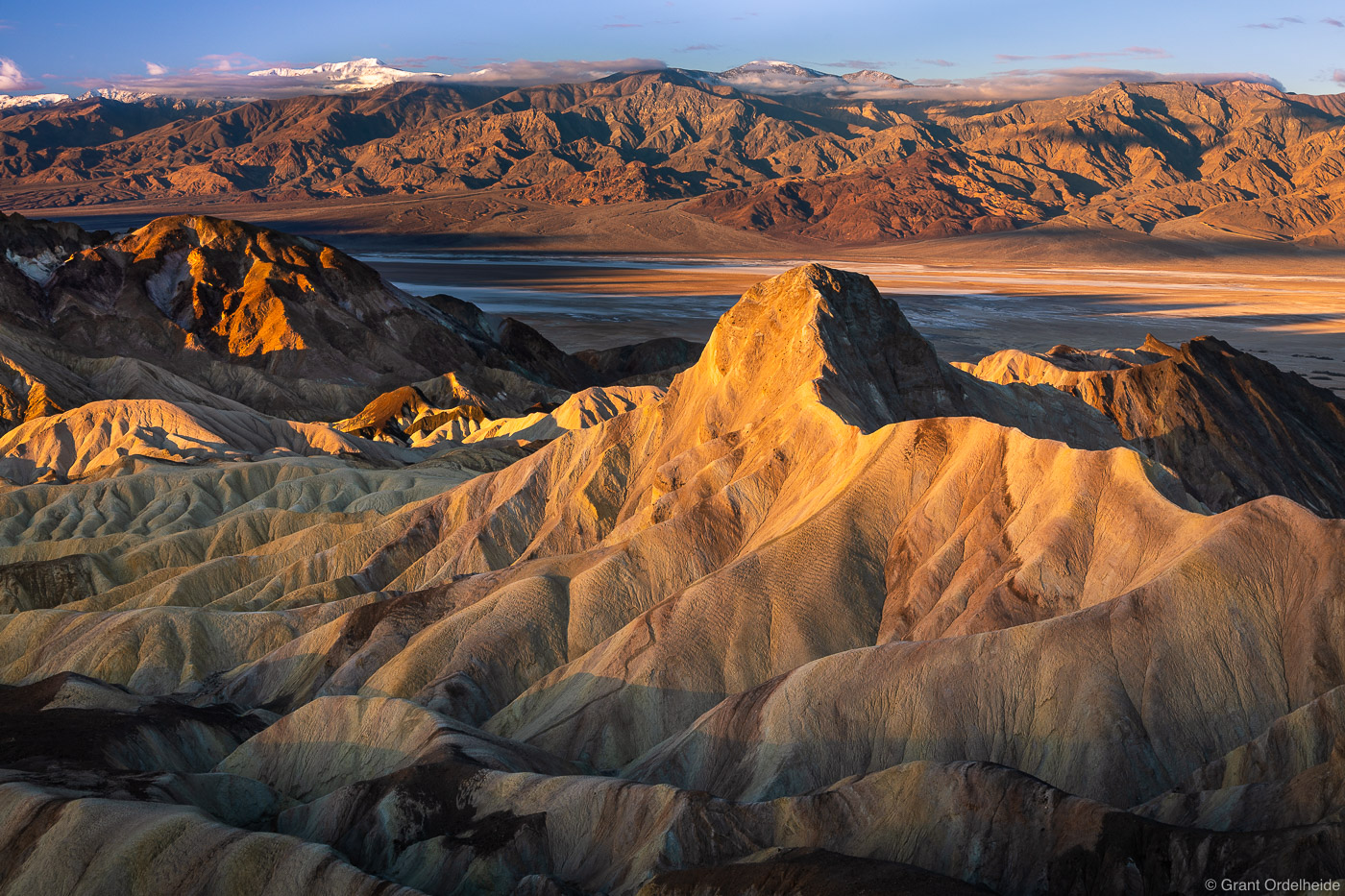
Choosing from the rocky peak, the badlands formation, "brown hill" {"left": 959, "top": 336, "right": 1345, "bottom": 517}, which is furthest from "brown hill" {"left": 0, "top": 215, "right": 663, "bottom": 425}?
the rocky peak

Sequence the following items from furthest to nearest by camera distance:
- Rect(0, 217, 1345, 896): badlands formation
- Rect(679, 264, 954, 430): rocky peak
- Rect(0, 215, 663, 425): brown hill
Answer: Rect(0, 215, 663, 425): brown hill, Rect(679, 264, 954, 430): rocky peak, Rect(0, 217, 1345, 896): badlands formation

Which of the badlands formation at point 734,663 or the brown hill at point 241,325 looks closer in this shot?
the badlands formation at point 734,663

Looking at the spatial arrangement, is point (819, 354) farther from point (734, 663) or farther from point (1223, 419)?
point (1223, 419)

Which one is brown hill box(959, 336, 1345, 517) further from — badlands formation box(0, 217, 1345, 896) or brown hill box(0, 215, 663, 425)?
brown hill box(0, 215, 663, 425)

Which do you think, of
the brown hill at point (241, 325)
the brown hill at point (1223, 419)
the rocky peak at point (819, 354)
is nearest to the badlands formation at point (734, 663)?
the rocky peak at point (819, 354)

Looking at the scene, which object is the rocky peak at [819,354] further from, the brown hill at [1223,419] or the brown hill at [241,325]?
the brown hill at [241,325]

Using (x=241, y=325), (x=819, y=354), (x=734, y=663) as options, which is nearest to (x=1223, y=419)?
(x=819, y=354)

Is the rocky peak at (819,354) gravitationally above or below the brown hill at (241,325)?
above

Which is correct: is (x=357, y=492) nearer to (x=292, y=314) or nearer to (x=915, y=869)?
(x=915, y=869)

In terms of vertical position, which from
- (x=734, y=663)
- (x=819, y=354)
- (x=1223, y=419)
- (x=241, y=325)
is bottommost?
(x=241, y=325)
